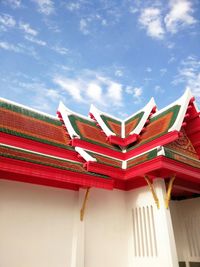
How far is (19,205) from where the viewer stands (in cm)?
453

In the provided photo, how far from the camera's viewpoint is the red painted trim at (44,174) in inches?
160

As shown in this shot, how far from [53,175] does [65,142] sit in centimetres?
186

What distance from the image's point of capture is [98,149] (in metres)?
6.45

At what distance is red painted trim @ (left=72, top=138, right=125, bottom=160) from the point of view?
6.20 meters

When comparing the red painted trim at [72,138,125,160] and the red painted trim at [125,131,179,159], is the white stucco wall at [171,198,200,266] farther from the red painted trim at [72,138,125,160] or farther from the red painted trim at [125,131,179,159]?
the red painted trim at [72,138,125,160]

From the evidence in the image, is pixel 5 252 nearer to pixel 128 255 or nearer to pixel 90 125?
pixel 128 255

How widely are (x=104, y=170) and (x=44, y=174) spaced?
1.62m

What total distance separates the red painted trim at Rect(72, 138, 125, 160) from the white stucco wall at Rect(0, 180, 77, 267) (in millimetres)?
1487

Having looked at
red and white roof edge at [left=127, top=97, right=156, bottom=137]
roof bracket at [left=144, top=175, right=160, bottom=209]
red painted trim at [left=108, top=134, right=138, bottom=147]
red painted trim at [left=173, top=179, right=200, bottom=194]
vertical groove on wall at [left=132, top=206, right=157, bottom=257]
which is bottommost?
vertical groove on wall at [left=132, top=206, right=157, bottom=257]

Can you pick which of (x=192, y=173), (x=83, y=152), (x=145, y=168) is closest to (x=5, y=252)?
(x=83, y=152)

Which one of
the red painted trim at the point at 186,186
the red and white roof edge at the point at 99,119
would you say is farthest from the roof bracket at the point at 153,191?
the red and white roof edge at the point at 99,119

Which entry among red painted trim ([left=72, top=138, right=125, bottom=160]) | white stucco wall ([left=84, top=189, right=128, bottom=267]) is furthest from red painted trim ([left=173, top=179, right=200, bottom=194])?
red painted trim ([left=72, top=138, right=125, bottom=160])

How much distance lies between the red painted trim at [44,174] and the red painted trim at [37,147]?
82cm

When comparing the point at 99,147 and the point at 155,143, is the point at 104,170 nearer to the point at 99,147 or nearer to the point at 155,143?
the point at 99,147
